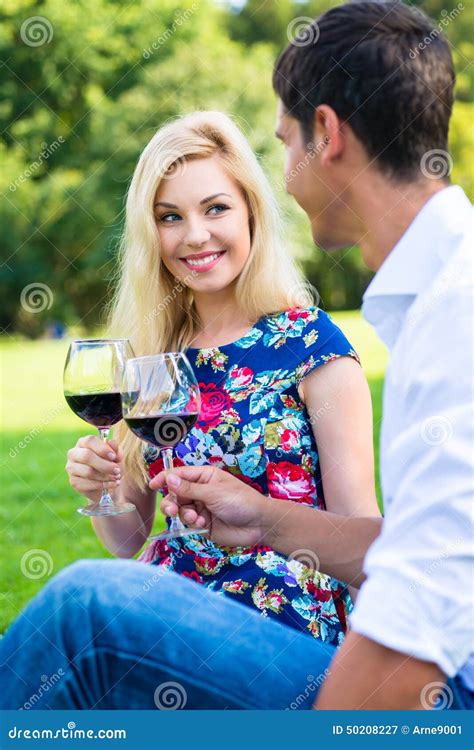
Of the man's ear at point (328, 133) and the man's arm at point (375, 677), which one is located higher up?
the man's ear at point (328, 133)

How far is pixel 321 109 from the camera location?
6.10 ft

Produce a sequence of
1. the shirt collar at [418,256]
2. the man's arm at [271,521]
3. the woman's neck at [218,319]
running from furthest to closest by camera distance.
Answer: the woman's neck at [218,319] → the man's arm at [271,521] → the shirt collar at [418,256]

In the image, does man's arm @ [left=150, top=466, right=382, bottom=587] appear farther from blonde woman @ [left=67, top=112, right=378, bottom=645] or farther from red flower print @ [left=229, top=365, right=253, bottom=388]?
red flower print @ [left=229, top=365, right=253, bottom=388]

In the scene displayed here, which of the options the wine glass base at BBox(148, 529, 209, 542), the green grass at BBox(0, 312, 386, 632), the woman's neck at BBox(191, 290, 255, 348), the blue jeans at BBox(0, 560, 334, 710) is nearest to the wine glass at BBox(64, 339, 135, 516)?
the wine glass base at BBox(148, 529, 209, 542)

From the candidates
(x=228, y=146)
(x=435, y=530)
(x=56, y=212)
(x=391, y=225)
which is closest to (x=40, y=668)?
(x=435, y=530)

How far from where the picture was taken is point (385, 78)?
5.89ft

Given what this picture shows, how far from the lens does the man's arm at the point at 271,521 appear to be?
2.29 meters

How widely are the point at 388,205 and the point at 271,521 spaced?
85 cm

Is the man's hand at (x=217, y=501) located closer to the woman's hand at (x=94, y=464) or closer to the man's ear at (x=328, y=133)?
the woman's hand at (x=94, y=464)

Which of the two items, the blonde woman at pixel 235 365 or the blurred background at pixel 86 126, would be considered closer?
the blonde woman at pixel 235 365

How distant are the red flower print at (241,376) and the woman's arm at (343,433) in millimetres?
174

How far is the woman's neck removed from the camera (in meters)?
3.16

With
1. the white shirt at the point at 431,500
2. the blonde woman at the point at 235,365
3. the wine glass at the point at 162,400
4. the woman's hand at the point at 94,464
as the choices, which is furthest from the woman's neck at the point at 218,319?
the white shirt at the point at 431,500

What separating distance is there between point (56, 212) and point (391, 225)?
28888mm
